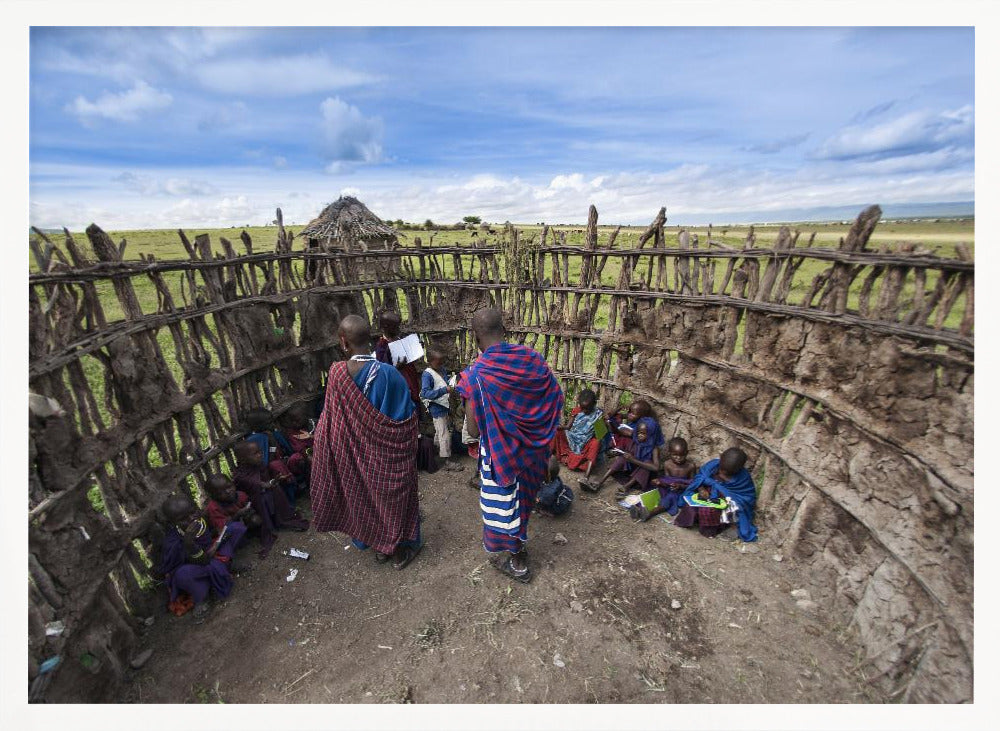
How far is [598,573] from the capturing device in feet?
14.5

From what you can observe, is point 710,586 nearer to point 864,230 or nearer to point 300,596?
point 864,230

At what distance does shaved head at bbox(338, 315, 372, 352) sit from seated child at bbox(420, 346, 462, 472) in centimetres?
201

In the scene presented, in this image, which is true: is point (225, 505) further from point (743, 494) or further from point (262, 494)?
point (743, 494)

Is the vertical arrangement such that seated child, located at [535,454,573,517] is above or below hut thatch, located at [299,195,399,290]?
below

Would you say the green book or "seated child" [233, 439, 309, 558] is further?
the green book

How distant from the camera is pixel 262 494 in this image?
4.81 m

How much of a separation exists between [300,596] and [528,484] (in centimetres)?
234

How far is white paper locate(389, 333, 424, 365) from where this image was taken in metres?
6.00

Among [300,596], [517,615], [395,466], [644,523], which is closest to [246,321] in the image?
[395,466]

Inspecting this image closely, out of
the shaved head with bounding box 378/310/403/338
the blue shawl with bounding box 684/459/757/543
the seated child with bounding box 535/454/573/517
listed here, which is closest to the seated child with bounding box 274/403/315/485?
the shaved head with bounding box 378/310/403/338

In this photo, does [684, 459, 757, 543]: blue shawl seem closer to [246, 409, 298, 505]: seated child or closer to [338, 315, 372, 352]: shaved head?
[338, 315, 372, 352]: shaved head
